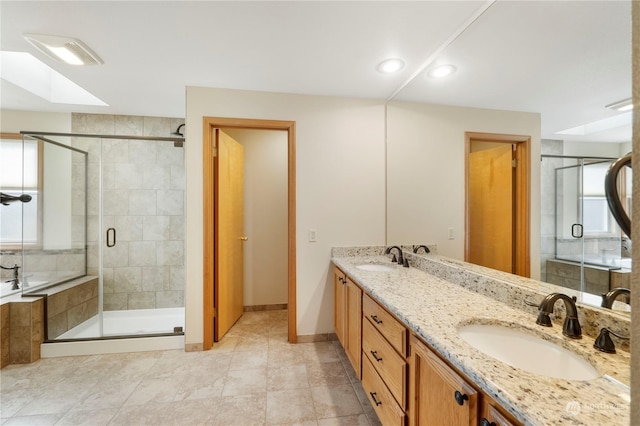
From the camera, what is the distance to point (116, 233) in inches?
119

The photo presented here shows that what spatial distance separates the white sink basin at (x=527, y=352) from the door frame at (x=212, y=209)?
1696mm

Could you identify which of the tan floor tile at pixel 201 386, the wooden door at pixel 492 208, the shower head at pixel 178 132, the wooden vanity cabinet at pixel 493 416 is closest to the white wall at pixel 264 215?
the shower head at pixel 178 132

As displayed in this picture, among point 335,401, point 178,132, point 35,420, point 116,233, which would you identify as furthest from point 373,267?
point 116,233

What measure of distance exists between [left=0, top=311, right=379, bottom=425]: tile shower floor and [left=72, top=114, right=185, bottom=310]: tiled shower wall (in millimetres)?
892

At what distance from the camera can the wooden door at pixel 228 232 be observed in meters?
2.51

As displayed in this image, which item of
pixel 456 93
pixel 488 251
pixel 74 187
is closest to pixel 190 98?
pixel 74 187

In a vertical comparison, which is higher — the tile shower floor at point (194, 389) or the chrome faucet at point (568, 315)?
the chrome faucet at point (568, 315)

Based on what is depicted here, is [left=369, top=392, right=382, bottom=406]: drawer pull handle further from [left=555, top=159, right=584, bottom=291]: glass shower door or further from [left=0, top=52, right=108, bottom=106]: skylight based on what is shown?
[left=0, top=52, right=108, bottom=106]: skylight

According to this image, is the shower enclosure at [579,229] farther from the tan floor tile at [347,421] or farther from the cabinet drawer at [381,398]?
the tan floor tile at [347,421]

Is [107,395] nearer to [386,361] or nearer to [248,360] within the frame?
[248,360]

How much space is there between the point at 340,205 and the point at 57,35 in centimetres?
232

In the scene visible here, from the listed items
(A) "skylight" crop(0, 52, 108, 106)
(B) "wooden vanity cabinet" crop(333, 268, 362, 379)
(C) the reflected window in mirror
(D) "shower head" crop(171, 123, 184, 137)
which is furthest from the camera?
(D) "shower head" crop(171, 123, 184, 137)

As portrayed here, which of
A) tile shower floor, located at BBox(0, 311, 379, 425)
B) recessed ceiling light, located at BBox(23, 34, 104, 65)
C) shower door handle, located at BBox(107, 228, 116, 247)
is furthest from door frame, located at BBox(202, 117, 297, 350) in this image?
shower door handle, located at BBox(107, 228, 116, 247)

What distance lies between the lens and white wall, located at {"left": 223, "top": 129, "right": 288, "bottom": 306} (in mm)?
3365
